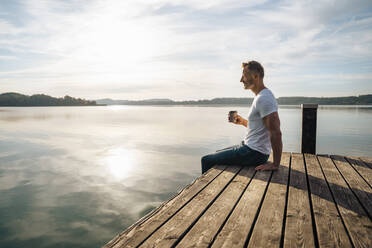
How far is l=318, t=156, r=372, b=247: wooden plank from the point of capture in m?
2.20

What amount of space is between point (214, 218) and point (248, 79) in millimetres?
2325

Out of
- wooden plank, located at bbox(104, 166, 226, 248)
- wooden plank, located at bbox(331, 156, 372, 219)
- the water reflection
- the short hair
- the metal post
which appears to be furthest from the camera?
the water reflection

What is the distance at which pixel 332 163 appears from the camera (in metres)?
5.01

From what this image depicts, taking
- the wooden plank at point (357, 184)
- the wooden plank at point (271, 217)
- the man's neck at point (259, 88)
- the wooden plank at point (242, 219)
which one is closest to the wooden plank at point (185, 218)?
the wooden plank at point (242, 219)

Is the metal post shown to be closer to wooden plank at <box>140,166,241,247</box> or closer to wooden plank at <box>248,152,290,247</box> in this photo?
wooden plank at <box>248,152,290,247</box>

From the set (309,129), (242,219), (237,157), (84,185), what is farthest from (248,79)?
(84,185)

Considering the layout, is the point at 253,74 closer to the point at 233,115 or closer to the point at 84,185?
the point at 233,115

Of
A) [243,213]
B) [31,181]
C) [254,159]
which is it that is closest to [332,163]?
[254,159]

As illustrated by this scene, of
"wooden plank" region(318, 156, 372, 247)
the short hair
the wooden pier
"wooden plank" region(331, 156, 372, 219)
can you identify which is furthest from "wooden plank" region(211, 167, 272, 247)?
the short hair

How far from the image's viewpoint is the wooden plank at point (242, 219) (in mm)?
2152

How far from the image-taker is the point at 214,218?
8.41 feet

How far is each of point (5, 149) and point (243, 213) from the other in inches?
504

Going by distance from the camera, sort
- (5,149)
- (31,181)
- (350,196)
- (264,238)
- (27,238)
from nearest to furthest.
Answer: (264,238)
(350,196)
(27,238)
(31,181)
(5,149)

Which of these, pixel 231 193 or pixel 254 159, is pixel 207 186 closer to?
pixel 231 193
